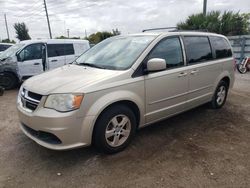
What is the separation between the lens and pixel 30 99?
10.9 ft

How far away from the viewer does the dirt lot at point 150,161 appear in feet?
9.58

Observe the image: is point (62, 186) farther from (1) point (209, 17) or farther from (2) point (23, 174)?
(1) point (209, 17)

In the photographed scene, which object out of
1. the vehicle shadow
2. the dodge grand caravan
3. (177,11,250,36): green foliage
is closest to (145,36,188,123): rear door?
the dodge grand caravan

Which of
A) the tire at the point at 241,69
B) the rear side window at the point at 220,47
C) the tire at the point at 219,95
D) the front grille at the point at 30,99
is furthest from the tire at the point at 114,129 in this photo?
the tire at the point at 241,69

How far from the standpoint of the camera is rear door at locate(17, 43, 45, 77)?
8713 millimetres

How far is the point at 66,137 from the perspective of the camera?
3.03 meters

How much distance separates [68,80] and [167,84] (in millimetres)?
1581

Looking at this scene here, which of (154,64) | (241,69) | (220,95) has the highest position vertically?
(154,64)

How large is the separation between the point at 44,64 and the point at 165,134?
6235mm

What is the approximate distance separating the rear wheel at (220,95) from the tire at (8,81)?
22.3ft

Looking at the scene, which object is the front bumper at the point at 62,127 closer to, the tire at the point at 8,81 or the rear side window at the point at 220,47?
the rear side window at the point at 220,47

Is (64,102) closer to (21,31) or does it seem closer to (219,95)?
(219,95)

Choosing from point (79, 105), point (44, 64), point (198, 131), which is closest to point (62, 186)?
point (79, 105)

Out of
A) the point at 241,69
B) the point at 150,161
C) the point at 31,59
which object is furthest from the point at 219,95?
the point at 241,69
